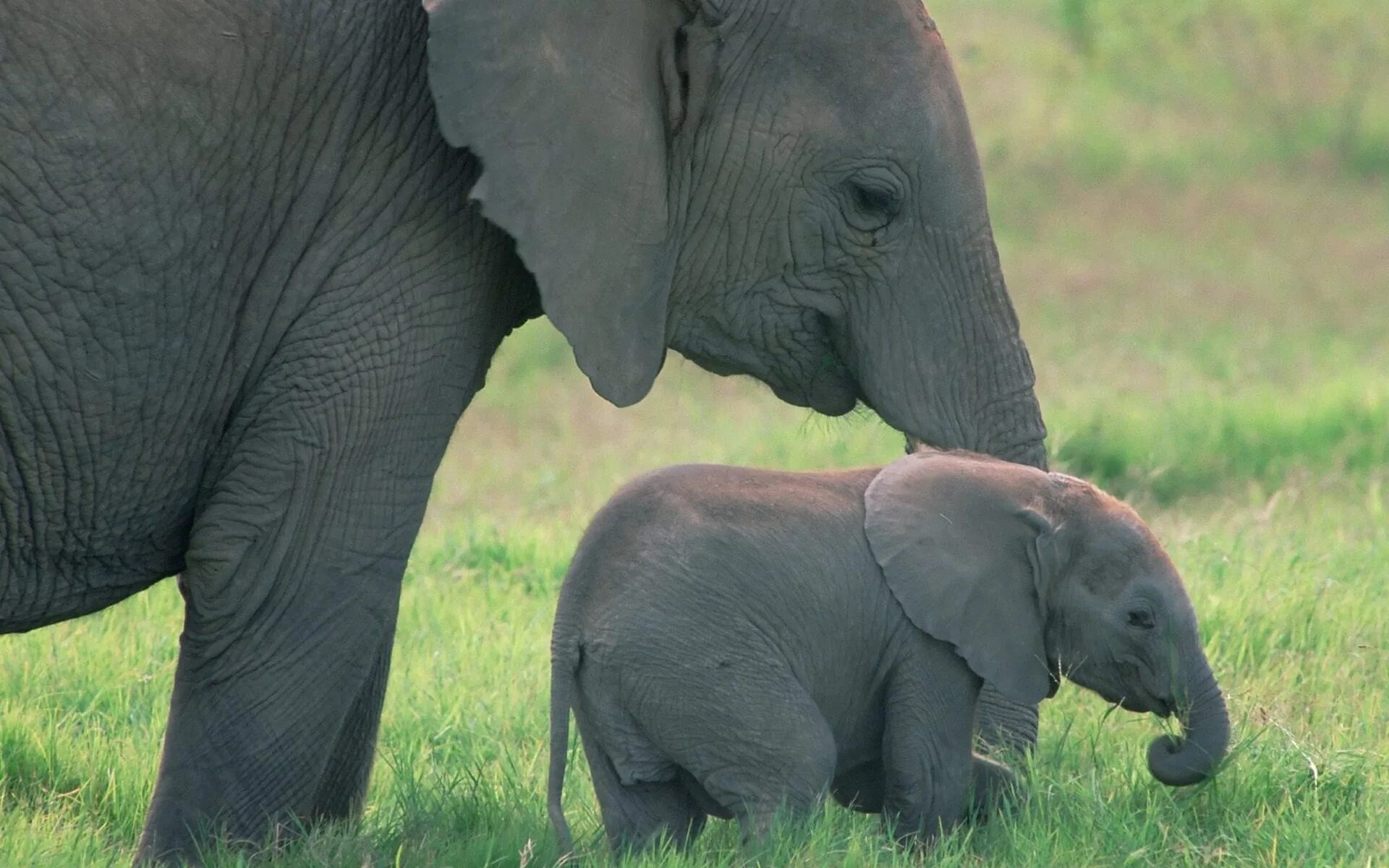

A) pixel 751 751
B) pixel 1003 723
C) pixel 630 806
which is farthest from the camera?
pixel 1003 723

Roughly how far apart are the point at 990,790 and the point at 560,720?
971mm

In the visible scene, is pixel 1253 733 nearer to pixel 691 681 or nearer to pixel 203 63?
pixel 691 681

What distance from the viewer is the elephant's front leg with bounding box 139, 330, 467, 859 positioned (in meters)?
3.54

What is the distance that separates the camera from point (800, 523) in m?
3.97

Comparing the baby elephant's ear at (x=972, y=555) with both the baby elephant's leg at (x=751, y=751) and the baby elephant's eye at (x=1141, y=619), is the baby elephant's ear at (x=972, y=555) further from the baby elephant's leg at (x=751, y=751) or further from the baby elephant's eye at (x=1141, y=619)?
the baby elephant's leg at (x=751, y=751)

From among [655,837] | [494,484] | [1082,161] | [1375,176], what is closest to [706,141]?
[655,837]

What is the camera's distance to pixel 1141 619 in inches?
159

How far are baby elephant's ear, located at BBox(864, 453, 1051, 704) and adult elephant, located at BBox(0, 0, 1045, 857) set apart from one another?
0.59 metres

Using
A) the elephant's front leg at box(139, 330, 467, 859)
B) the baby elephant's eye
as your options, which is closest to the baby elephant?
the baby elephant's eye

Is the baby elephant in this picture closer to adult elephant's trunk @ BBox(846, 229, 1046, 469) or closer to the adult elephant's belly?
adult elephant's trunk @ BBox(846, 229, 1046, 469)

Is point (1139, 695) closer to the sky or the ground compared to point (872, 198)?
closer to the ground

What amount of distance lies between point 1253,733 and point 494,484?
17.3 ft

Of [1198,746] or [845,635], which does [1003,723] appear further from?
[845,635]

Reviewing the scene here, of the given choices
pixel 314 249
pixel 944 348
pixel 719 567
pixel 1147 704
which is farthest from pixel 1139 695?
pixel 314 249
